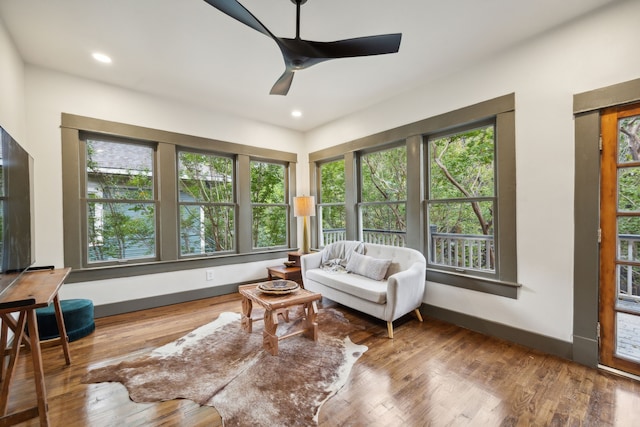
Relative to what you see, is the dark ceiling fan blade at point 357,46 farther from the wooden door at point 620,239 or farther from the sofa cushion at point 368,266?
the sofa cushion at point 368,266

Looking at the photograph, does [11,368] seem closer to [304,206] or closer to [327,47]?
[327,47]

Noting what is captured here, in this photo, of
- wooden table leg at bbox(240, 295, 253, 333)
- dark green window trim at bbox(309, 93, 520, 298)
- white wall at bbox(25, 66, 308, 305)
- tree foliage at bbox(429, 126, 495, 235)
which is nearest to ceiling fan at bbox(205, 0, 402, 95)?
dark green window trim at bbox(309, 93, 520, 298)

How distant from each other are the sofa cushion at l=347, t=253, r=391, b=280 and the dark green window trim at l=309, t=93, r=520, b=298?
20.3 inches

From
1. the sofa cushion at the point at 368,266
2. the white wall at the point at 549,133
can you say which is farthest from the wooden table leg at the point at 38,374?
the white wall at the point at 549,133

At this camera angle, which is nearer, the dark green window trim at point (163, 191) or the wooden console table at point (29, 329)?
the wooden console table at point (29, 329)

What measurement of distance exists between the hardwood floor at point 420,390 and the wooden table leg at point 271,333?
721 millimetres

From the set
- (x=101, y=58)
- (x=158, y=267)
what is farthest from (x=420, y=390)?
(x=101, y=58)

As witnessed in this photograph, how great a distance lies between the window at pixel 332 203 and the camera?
15.1 feet

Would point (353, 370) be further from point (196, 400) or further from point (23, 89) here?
point (23, 89)

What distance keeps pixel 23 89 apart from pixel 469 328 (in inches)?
209

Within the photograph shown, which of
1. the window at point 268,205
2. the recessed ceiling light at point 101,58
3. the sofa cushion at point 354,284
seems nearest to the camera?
the recessed ceiling light at point 101,58

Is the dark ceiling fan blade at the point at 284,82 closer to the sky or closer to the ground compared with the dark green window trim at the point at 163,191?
closer to the sky

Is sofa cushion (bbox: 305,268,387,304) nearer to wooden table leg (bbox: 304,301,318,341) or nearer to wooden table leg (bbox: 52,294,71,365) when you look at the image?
wooden table leg (bbox: 304,301,318,341)

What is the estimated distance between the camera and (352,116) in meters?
4.23
